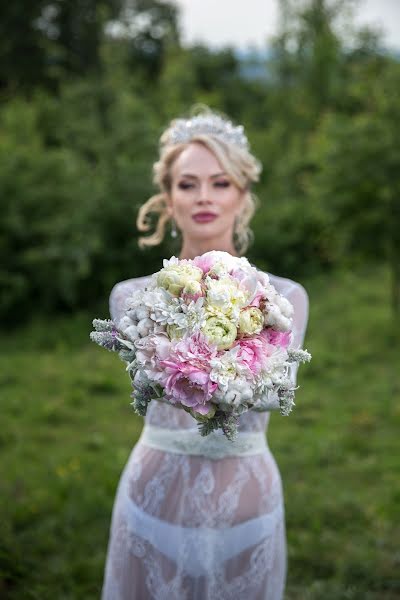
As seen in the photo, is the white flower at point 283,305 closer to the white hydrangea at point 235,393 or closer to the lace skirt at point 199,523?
the white hydrangea at point 235,393

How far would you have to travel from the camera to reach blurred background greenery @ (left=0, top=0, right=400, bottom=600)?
4.97 m

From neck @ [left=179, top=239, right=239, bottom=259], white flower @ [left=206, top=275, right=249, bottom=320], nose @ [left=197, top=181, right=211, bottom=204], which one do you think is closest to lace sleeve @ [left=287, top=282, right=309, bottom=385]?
neck @ [left=179, top=239, right=239, bottom=259]

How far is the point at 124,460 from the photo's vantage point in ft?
20.5

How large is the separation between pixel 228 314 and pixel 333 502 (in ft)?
13.0

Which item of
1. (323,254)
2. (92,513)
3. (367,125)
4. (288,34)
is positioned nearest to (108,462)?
(92,513)

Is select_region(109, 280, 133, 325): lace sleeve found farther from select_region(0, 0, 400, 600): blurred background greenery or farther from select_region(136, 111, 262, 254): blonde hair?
select_region(0, 0, 400, 600): blurred background greenery

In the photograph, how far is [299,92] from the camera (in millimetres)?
22547

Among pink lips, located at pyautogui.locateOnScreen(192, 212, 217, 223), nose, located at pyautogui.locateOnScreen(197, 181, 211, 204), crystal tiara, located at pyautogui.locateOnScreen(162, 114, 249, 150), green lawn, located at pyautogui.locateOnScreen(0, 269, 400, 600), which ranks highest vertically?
crystal tiara, located at pyautogui.locateOnScreen(162, 114, 249, 150)

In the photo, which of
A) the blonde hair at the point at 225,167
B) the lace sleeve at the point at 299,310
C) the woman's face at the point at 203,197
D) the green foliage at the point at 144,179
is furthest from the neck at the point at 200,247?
the green foliage at the point at 144,179

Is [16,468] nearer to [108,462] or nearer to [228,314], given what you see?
[108,462]

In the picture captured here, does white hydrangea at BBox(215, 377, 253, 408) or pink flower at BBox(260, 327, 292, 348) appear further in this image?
pink flower at BBox(260, 327, 292, 348)

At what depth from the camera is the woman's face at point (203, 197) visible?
2971 mm

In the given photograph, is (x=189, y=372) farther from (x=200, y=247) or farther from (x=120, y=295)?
(x=200, y=247)

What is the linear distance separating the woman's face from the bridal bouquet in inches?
35.3
